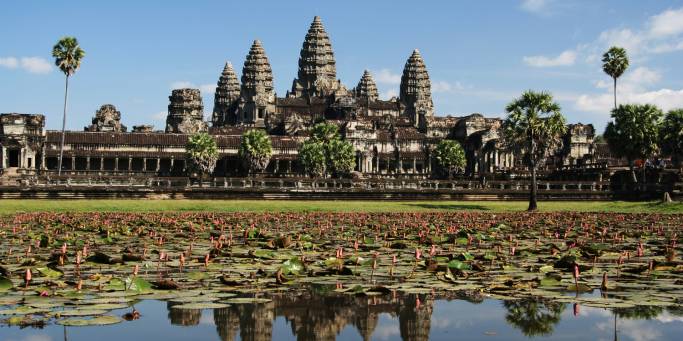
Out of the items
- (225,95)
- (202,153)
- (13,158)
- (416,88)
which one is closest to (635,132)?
(202,153)

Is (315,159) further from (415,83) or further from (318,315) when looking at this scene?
(318,315)

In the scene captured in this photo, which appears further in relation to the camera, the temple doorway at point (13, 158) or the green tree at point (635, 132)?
the temple doorway at point (13, 158)

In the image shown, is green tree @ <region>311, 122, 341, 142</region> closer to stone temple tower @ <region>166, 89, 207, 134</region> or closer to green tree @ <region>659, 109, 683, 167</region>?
stone temple tower @ <region>166, 89, 207, 134</region>

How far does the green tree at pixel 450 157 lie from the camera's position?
11138cm

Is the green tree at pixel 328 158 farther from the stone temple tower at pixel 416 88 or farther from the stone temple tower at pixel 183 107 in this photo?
the stone temple tower at pixel 416 88

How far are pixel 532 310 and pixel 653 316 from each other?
1.43m

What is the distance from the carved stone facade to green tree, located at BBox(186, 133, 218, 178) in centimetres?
3615

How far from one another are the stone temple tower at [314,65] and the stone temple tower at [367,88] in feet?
33.3

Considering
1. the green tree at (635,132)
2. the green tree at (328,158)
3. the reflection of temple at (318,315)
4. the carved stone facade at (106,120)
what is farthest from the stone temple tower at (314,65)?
the reflection of temple at (318,315)

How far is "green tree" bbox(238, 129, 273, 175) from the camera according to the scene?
10300cm

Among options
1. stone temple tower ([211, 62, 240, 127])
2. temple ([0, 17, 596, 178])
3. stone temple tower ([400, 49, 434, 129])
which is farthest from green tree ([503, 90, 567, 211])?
stone temple tower ([211, 62, 240, 127])

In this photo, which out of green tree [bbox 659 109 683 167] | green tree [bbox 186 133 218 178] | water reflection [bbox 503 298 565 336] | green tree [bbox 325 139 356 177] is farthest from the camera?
green tree [bbox 186 133 218 178]

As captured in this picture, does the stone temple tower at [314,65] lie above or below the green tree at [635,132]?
above

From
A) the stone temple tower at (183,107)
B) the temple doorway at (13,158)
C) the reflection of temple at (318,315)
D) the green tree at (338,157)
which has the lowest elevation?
the reflection of temple at (318,315)
